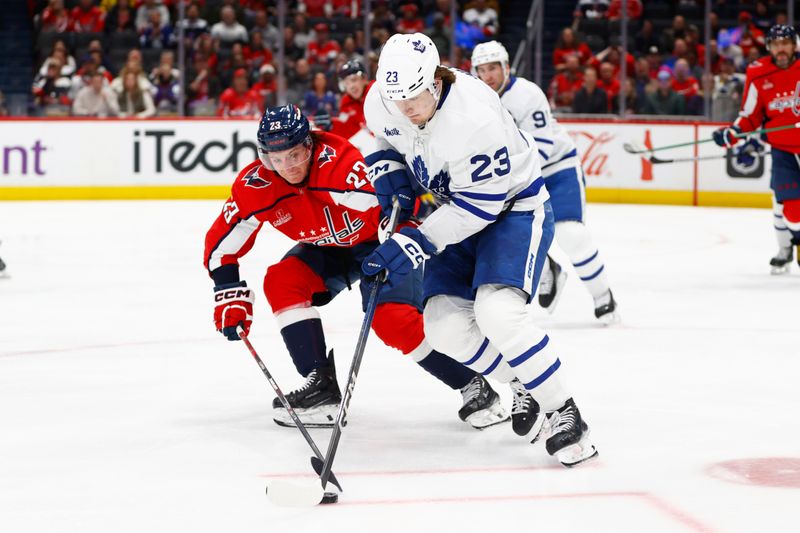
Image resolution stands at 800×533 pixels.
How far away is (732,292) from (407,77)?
389cm

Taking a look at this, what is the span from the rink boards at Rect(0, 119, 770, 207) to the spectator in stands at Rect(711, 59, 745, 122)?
0.21 metres

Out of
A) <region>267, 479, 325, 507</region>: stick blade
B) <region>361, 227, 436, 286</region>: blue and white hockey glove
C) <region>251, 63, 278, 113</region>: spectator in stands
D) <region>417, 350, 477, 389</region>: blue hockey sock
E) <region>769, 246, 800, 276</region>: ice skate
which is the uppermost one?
<region>251, 63, 278, 113</region>: spectator in stands

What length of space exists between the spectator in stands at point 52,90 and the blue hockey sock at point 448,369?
8396 millimetres

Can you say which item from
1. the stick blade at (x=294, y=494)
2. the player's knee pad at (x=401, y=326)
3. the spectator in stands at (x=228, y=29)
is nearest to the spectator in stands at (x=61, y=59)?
the spectator in stands at (x=228, y=29)

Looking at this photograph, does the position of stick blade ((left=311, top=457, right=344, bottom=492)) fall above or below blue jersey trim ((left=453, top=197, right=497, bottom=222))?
below

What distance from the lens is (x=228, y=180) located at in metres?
11.5

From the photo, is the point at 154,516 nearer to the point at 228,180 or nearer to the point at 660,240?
the point at 660,240

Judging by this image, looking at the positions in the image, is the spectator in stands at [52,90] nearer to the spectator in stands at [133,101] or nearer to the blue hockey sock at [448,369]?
the spectator in stands at [133,101]

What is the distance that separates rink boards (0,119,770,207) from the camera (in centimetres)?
1095

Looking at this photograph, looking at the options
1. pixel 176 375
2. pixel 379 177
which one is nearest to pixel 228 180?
pixel 176 375

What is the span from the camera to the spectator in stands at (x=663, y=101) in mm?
11094

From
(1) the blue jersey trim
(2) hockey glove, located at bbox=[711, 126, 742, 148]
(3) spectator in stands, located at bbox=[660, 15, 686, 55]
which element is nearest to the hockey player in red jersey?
(1) the blue jersey trim

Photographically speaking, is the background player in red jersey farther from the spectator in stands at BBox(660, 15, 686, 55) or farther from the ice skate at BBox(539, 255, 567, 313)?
the spectator in stands at BBox(660, 15, 686, 55)

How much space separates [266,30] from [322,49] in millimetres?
569
